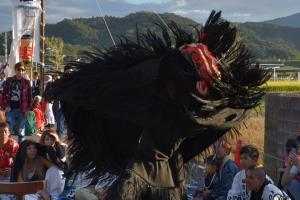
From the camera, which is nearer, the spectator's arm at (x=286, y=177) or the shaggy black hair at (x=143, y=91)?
the shaggy black hair at (x=143, y=91)

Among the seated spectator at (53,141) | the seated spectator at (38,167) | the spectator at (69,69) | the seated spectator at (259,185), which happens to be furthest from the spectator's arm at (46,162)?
the spectator at (69,69)

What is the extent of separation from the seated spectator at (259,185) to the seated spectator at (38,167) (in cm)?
199

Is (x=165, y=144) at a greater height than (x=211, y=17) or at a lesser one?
lesser

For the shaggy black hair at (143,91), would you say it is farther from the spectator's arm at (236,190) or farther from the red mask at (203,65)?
the spectator's arm at (236,190)

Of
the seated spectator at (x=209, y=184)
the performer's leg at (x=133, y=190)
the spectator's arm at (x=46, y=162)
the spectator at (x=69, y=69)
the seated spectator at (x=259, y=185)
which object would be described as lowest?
the seated spectator at (x=209, y=184)

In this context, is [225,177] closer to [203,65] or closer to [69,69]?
[69,69]

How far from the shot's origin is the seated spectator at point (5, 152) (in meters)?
6.13

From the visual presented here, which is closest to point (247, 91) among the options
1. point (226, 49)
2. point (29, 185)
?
point (226, 49)

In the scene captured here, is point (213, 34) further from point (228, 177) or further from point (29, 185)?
point (228, 177)

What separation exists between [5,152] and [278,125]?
315 centimetres

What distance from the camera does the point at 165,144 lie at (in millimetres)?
2869

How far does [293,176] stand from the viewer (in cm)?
492

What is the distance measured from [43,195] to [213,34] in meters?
3.00

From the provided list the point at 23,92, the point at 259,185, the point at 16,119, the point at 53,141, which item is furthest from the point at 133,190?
the point at 16,119
